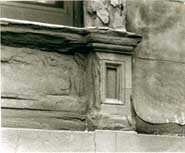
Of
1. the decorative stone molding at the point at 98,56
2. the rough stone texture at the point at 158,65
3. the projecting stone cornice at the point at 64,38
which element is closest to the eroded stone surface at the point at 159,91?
the rough stone texture at the point at 158,65

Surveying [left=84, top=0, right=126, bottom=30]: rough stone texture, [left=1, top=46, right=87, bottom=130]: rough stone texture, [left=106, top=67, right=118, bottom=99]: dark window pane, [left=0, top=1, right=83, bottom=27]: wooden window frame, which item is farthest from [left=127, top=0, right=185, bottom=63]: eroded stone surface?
[left=1, top=46, right=87, bottom=130]: rough stone texture

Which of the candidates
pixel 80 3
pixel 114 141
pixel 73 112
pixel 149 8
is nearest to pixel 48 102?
pixel 73 112

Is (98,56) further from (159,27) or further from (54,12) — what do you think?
(159,27)

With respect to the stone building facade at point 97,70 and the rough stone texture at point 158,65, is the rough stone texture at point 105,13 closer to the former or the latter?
the stone building facade at point 97,70

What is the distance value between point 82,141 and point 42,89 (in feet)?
1.90

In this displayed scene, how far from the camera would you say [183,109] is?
20.1 feet

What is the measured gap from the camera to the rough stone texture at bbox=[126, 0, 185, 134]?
5.91m

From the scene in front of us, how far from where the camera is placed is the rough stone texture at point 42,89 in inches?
213

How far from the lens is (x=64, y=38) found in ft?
18.4

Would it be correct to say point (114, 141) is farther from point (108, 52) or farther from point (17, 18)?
point (17, 18)

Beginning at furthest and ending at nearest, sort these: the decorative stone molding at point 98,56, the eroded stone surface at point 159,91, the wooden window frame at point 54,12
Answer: the eroded stone surface at point 159,91 < the wooden window frame at point 54,12 < the decorative stone molding at point 98,56

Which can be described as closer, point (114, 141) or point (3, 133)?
point (3, 133)

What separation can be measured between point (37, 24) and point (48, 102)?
0.69 meters

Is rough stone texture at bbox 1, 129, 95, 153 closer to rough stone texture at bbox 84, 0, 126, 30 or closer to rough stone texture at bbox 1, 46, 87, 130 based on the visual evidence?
rough stone texture at bbox 1, 46, 87, 130
